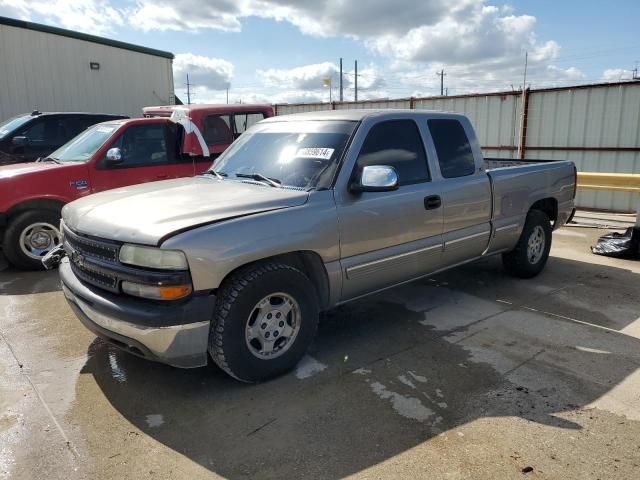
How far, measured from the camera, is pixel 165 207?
10.9 ft

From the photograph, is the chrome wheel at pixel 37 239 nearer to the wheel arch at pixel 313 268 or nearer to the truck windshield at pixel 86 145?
the truck windshield at pixel 86 145

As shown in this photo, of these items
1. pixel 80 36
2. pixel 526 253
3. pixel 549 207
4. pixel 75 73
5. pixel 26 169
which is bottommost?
pixel 526 253

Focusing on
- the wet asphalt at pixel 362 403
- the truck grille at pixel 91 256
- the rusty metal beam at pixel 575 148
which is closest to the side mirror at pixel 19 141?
the wet asphalt at pixel 362 403

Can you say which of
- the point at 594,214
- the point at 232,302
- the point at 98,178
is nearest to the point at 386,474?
the point at 232,302

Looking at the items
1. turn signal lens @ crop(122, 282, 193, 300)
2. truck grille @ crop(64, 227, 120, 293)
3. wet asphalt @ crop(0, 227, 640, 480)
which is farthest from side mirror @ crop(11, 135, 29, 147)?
turn signal lens @ crop(122, 282, 193, 300)

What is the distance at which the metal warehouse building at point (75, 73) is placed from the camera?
12.4 meters

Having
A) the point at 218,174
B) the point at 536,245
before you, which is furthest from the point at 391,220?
the point at 536,245

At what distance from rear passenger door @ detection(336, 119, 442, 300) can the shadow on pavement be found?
57 cm

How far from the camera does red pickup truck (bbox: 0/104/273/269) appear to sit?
6.09m

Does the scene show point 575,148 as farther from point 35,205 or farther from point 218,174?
point 35,205

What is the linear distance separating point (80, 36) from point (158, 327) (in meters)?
→ 13.5

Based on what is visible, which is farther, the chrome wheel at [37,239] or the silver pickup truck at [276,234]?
the chrome wheel at [37,239]

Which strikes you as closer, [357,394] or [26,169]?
[357,394]

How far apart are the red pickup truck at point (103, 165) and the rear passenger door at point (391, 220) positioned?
3.69m
